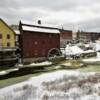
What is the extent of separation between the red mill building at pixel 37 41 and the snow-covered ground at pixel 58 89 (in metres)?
34.4

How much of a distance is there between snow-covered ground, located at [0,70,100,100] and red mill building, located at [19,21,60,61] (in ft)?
113

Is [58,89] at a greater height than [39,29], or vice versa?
[39,29]

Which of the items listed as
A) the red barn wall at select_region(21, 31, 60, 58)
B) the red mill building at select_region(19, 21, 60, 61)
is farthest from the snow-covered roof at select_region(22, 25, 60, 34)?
the red barn wall at select_region(21, 31, 60, 58)

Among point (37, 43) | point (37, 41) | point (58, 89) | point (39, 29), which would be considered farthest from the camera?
point (39, 29)

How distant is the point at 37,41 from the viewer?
6625cm

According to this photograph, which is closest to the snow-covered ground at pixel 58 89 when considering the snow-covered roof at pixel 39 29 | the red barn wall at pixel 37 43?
the red barn wall at pixel 37 43

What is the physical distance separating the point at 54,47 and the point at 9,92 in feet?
150

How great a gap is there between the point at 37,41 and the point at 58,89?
42349 millimetres

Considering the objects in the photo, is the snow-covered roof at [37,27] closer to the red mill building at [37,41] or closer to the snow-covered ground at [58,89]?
the red mill building at [37,41]

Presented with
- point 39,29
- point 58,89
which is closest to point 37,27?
point 39,29

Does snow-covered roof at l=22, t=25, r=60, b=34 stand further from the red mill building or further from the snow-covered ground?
the snow-covered ground

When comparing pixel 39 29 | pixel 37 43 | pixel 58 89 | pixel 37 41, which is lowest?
pixel 58 89

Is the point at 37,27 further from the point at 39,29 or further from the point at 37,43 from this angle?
the point at 37,43

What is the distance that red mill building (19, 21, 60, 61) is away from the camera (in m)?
63.2
